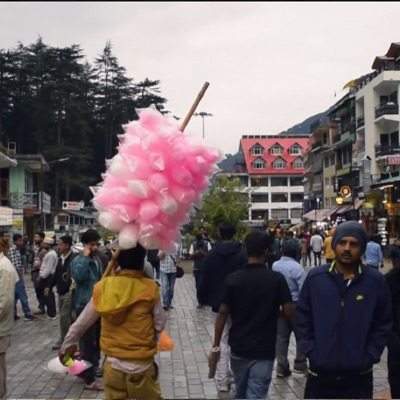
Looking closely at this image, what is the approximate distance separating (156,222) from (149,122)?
64 cm

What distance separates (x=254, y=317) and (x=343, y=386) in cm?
101

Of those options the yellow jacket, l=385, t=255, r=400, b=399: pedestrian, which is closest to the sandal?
the yellow jacket

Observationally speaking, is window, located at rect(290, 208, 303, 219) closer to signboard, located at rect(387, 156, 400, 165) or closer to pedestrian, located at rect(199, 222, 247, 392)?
signboard, located at rect(387, 156, 400, 165)

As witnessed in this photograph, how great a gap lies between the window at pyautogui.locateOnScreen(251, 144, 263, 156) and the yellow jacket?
8516 cm

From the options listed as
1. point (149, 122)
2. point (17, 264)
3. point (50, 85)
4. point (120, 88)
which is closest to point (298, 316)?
point (149, 122)

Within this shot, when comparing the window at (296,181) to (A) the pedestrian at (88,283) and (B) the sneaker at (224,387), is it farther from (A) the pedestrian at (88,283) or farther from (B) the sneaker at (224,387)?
(B) the sneaker at (224,387)

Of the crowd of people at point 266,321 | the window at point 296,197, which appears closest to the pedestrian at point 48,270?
the crowd of people at point 266,321

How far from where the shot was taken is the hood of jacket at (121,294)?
4.09 meters

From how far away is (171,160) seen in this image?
3984mm

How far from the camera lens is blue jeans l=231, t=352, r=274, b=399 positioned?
485 cm

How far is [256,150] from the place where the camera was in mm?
89438

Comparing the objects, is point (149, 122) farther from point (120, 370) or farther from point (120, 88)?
point (120, 88)

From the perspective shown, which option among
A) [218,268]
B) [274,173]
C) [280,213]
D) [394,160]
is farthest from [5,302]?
[280,213]

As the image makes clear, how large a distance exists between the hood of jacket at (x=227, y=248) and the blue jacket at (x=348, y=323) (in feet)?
9.74
